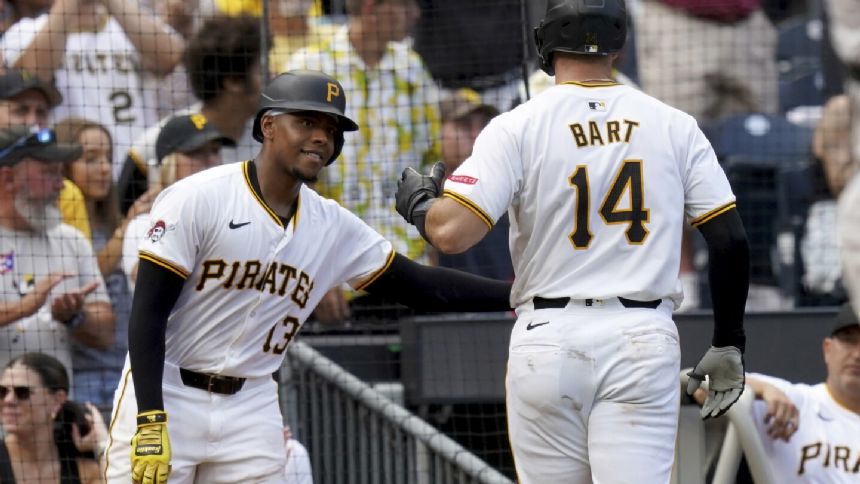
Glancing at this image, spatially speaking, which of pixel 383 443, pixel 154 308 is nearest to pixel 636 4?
→ pixel 383 443

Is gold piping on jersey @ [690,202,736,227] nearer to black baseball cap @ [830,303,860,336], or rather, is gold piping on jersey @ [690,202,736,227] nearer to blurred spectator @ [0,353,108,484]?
black baseball cap @ [830,303,860,336]

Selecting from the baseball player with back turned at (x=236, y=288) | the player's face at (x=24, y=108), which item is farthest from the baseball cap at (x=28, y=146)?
the baseball player with back turned at (x=236, y=288)

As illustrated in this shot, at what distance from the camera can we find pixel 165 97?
7344mm

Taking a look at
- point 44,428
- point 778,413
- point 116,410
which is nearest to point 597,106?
point 116,410

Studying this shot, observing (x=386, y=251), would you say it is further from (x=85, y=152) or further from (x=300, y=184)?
(x=85, y=152)

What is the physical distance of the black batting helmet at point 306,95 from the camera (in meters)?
4.31

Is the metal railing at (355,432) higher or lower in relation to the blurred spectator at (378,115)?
lower

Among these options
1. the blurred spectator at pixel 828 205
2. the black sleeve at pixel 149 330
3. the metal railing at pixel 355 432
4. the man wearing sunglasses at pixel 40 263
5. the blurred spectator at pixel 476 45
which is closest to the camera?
the black sleeve at pixel 149 330

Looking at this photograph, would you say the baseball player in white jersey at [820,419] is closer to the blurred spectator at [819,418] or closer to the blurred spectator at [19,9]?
the blurred spectator at [819,418]

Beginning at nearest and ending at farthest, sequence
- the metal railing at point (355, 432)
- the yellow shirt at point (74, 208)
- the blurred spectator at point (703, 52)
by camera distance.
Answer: the metal railing at point (355, 432) → the yellow shirt at point (74, 208) → the blurred spectator at point (703, 52)

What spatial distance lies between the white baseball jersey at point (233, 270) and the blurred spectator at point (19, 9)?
365cm

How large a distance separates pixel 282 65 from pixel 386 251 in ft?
8.39

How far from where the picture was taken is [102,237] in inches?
268

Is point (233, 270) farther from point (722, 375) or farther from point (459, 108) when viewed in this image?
point (459, 108)
